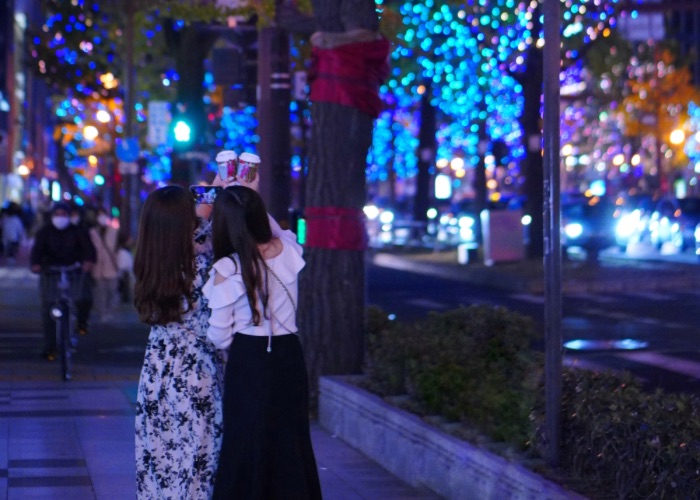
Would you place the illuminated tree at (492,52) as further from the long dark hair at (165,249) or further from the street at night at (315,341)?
the long dark hair at (165,249)

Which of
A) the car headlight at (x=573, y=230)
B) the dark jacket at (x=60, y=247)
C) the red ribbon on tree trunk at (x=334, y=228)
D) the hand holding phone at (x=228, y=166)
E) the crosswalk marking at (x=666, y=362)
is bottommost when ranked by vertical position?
the crosswalk marking at (x=666, y=362)

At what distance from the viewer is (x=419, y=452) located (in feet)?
27.1

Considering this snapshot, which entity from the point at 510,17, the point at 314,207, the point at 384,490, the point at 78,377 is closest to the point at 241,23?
the point at 78,377

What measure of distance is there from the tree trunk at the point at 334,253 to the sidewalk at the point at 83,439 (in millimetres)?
618

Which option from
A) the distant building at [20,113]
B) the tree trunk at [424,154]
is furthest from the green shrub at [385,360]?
the distant building at [20,113]

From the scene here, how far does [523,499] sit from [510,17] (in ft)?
92.0

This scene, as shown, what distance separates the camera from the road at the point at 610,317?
47.0ft

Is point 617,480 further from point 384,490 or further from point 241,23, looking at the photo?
point 241,23

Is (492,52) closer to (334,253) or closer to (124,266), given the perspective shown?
(124,266)

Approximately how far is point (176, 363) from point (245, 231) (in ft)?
2.30

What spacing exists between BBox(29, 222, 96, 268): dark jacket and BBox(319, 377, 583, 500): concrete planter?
475 cm

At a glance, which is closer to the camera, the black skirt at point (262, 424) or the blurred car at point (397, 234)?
the black skirt at point (262, 424)

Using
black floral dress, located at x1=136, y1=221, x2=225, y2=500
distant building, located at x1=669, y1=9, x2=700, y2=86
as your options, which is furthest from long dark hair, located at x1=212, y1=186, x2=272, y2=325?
distant building, located at x1=669, y1=9, x2=700, y2=86

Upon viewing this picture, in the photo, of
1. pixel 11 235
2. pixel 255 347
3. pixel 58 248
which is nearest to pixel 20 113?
pixel 11 235
